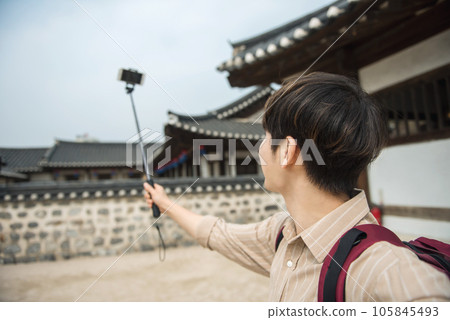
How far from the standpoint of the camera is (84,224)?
Result: 3.43 meters

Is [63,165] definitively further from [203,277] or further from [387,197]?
[387,197]

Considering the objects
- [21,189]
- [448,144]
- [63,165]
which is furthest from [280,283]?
[63,165]

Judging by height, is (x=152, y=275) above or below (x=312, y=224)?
below

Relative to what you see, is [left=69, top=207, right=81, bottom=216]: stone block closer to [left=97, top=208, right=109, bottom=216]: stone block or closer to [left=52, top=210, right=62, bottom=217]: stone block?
[left=52, top=210, right=62, bottom=217]: stone block

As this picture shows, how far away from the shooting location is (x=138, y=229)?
3566 mm

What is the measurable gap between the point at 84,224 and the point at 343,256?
3555 mm

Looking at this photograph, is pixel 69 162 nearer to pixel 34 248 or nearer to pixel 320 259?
pixel 34 248

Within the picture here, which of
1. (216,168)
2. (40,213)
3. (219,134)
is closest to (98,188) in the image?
(40,213)

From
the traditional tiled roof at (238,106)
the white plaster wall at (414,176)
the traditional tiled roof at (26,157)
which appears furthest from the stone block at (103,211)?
the traditional tiled roof at (26,157)

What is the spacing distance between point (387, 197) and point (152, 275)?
2022 mm

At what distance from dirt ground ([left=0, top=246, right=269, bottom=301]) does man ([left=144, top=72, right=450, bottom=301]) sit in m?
1.58

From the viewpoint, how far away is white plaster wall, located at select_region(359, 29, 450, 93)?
154 cm
